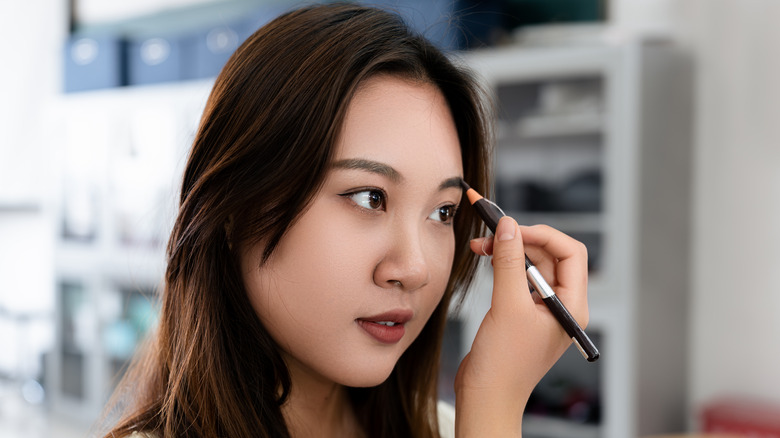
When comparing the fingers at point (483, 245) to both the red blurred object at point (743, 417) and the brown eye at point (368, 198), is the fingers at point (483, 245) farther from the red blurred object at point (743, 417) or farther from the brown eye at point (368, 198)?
the red blurred object at point (743, 417)

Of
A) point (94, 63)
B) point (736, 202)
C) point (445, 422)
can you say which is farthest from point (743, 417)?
point (94, 63)

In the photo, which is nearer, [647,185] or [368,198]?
[368,198]

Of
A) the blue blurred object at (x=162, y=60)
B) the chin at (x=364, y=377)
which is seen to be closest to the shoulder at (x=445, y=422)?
the chin at (x=364, y=377)

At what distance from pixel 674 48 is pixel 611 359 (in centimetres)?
107

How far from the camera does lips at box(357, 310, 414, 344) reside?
0.69 m

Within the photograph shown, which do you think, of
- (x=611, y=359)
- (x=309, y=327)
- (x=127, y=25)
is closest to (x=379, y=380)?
(x=309, y=327)

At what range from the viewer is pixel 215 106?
69cm

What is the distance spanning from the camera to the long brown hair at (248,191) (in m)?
0.65

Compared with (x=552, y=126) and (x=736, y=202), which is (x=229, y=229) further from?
(x=736, y=202)

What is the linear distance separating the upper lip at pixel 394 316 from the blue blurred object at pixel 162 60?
110 inches

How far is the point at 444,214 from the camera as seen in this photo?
758 millimetres

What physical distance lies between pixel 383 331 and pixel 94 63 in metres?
3.37

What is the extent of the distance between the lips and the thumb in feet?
0.33

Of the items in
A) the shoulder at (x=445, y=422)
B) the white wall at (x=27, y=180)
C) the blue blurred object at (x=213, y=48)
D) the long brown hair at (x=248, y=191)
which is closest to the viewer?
the long brown hair at (x=248, y=191)
